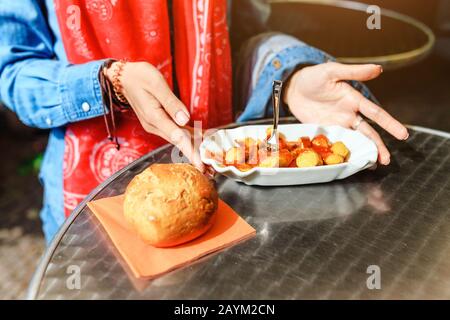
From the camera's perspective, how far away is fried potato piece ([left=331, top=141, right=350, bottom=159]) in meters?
0.91

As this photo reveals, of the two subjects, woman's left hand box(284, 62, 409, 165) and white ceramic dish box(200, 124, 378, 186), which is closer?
white ceramic dish box(200, 124, 378, 186)

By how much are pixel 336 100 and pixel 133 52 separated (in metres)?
0.45

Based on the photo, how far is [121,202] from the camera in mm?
843

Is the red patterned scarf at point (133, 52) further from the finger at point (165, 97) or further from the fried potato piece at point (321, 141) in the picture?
the fried potato piece at point (321, 141)

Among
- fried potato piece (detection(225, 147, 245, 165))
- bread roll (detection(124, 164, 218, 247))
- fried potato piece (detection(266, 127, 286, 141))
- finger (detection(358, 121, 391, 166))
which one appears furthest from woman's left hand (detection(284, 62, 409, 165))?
bread roll (detection(124, 164, 218, 247))

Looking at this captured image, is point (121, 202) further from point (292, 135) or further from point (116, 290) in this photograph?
point (292, 135)

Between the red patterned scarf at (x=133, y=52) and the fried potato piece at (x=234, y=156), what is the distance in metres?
0.26

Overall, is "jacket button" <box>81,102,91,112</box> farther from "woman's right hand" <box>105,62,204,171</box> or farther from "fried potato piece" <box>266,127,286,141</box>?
"fried potato piece" <box>266,127,286,141</box>

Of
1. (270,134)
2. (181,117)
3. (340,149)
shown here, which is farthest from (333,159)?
(181,117)

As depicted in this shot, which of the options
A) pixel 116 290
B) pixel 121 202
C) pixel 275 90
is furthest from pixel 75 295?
pixel 275 90

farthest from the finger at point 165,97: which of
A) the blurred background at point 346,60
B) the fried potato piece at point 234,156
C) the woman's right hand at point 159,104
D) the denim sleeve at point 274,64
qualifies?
the blurred background at point 346,60

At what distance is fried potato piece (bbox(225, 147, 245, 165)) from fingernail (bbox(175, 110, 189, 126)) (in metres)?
0.10

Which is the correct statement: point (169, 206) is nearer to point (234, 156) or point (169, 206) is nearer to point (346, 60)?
point (234, 156)

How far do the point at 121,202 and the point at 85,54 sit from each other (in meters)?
0.36
